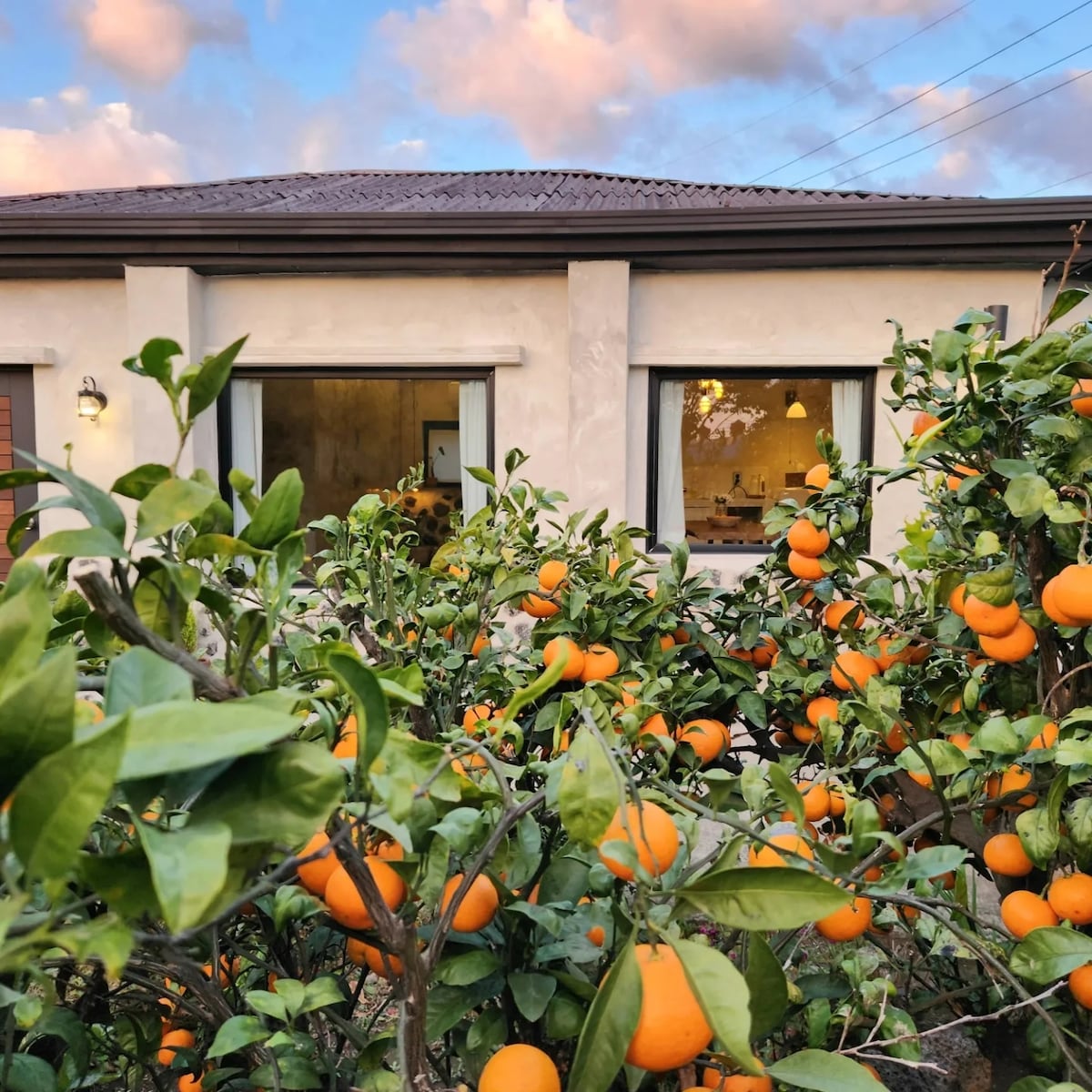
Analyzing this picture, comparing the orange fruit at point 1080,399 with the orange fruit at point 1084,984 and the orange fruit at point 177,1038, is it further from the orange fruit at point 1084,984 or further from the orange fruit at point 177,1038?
the orange fruit at point 177,1038

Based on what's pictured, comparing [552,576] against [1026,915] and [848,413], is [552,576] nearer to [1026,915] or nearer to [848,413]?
[1026,915]

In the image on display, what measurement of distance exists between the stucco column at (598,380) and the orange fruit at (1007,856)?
3614 millimetres

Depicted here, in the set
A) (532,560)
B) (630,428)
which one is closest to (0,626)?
(532,560)

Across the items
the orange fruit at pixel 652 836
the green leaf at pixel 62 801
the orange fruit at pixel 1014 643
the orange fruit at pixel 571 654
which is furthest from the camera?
the orange fruit at pixel 571 654

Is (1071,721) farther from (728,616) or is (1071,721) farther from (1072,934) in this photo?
(728,616)

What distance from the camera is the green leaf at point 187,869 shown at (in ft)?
0.96

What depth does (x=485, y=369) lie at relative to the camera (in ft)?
15.9

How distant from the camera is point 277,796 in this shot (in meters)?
0.38

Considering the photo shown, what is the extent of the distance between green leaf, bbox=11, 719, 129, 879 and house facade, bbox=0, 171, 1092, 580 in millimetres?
4236

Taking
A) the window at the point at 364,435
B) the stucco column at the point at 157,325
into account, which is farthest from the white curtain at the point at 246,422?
the stucco column at the point at 157,325

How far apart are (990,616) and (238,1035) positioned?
3.07 ft

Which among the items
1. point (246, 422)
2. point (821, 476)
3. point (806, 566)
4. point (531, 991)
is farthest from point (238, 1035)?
point (246, 422)

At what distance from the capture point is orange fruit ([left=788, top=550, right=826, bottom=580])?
4.58ft

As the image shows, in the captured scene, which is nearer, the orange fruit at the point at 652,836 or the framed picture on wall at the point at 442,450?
the orange fruit at the point at 652,836
